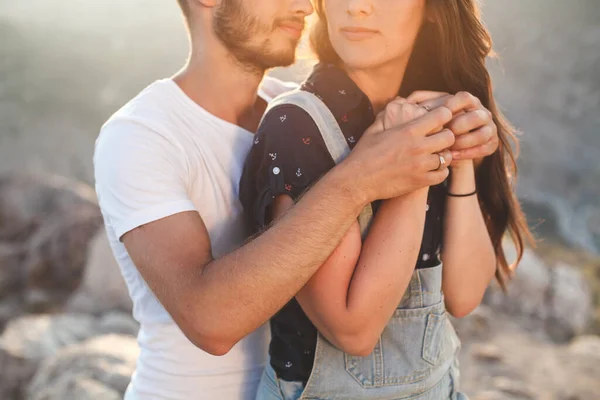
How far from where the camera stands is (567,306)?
5660mm

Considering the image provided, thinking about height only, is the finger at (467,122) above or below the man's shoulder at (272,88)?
above

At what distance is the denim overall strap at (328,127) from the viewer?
1501 millimetres

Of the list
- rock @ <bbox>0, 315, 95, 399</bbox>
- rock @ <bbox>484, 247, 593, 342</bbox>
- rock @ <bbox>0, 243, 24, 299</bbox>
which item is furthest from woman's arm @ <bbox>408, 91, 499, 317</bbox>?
rock @ <bbox>0, 243, 24, 299</bbox>

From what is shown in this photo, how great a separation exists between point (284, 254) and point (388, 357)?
44cm

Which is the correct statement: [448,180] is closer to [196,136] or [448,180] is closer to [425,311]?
[425,311]

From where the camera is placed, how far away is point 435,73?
1.92 meters

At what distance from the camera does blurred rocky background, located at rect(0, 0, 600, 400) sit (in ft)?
14.1

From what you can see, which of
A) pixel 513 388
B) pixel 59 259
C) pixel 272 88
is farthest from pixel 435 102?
pixel 59 259

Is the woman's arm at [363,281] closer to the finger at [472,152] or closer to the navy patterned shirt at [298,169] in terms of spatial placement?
the navy patterned shirt at [298,169]

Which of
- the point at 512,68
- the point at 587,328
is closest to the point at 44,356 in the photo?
the point at 587,328

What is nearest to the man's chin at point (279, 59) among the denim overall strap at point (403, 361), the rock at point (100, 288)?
the denim overall strap at point (403, 361)

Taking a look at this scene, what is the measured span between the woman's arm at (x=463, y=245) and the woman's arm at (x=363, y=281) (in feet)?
1.02

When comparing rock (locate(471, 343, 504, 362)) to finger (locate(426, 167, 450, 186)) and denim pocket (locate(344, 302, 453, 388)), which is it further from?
finger (locate(426, 167, 450, 186))

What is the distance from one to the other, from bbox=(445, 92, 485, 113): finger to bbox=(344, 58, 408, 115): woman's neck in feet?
1.06
